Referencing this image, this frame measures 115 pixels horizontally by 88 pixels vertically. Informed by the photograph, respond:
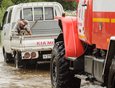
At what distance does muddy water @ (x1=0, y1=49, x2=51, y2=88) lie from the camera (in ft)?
40.1

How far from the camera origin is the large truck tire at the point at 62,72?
9.84 m

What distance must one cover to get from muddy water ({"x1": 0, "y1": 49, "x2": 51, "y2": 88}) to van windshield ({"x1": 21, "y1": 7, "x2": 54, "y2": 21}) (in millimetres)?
1758

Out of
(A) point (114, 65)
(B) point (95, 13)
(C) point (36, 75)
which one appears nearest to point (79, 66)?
(B) point (95, 13)

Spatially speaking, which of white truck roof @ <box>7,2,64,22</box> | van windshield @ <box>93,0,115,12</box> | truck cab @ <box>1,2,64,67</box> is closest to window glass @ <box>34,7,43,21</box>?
truck cab @ <box>1,2,64,67</box>

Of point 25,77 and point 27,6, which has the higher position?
point 27,6

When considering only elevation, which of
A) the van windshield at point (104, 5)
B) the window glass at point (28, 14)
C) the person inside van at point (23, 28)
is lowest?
the person inside van at point (23, 28)

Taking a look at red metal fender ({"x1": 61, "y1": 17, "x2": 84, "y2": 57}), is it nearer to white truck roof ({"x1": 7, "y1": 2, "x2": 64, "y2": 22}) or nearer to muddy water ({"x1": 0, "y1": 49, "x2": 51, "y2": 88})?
muddy water ({"x1": 0, "y1": 49, "x2": 51, "y2": 88})

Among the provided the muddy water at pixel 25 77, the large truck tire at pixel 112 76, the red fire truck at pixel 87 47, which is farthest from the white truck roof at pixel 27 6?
the large truck tire at pixel 112 76

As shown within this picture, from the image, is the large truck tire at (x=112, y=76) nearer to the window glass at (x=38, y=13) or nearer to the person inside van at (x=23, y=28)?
the person inside van at (x=23, y=28)

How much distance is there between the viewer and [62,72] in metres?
9.87

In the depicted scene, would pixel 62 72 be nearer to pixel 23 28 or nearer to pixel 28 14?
pixel 23 28

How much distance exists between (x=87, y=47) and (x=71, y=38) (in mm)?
617

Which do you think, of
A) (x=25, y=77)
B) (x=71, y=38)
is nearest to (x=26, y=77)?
(x=25, y=77)

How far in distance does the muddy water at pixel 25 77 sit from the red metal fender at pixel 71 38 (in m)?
2.38
